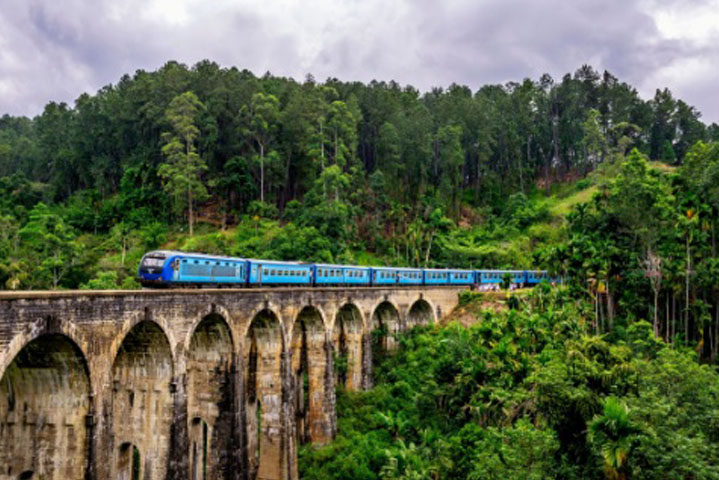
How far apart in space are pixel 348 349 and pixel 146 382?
19929 mm

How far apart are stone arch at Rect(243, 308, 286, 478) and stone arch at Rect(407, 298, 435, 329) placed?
19.5m

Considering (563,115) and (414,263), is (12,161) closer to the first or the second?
(414,263)

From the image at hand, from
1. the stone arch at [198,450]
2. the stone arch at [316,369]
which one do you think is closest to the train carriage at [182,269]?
the stone arch at [198,450]

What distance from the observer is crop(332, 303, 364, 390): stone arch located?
36.4m

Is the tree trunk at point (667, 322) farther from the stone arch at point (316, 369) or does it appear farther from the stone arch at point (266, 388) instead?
the stone arch at point (266, 388)

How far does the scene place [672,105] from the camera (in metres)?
85.6

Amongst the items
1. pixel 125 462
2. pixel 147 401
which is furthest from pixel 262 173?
pixel 125 462

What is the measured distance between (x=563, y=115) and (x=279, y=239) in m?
55.7

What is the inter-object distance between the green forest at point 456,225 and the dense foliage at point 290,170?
0.98 feet

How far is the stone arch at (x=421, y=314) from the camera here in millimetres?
44562

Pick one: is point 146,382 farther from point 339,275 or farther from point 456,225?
point 456,225

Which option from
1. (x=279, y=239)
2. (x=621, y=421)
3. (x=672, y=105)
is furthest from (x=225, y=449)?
(x=672, y=105)

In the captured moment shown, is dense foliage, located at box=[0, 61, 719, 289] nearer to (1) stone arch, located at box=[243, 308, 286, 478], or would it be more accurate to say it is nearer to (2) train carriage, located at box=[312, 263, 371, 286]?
(2) train carriage, located at box=[312, 263, 371, 286]

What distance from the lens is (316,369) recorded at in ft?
102
